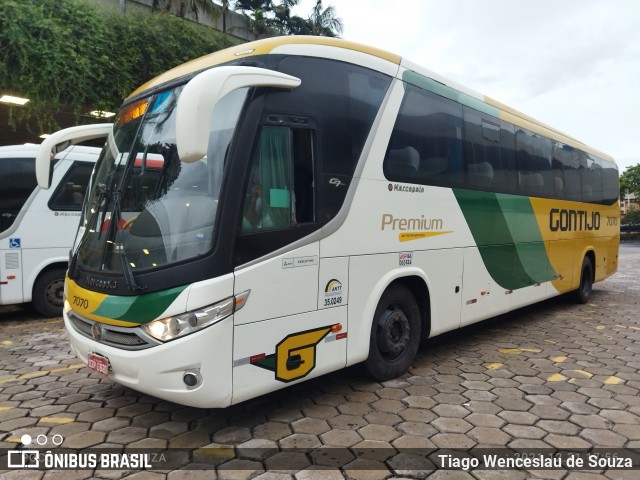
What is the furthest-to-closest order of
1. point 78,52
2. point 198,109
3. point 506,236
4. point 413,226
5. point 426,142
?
point 78,52
point 506,236
point 426,142
point 413,226
point 198,109

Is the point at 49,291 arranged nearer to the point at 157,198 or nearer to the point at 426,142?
the point at 157,198

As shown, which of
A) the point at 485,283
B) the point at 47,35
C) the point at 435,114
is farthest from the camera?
the point at 47,35

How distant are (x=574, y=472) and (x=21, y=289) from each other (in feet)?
26.2

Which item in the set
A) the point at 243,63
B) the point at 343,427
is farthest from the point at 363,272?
the point at 243,63

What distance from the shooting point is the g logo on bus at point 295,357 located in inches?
141

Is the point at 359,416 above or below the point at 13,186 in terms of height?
below

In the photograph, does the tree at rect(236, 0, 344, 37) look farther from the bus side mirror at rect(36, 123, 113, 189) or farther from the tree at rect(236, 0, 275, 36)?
the bus side mirror at rect(36, 123, 113, 189)

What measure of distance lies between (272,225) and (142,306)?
111 cm

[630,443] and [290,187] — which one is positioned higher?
[290,187]

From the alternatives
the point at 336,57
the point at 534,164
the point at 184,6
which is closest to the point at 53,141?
the point at 336,57

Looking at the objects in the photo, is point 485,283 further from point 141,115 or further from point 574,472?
point 141,115

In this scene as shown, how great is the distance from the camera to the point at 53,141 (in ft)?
14.9

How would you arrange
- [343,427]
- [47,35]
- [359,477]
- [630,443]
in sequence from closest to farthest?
[359,477]
[630,443]
[343,427]
[47,35]

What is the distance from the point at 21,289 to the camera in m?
7.58
